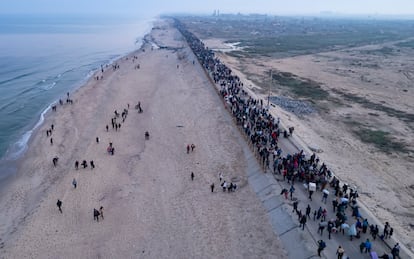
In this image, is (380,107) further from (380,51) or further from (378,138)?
(380,51)

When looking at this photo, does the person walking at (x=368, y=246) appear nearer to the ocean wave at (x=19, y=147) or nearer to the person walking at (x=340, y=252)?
the person walking at (x=340, y=252)

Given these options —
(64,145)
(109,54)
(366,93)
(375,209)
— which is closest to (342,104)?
(366,93)

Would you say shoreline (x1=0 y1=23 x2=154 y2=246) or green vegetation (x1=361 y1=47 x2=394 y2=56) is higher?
green vegetation (x1=361 y1=47 x2=394 y2=56)

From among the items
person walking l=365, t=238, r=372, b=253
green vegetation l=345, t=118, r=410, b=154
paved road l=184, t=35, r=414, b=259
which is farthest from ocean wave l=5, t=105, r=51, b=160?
green vegetation l=345, t=118, r=410, b=154

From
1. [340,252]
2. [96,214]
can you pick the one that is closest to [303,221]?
[340,252]

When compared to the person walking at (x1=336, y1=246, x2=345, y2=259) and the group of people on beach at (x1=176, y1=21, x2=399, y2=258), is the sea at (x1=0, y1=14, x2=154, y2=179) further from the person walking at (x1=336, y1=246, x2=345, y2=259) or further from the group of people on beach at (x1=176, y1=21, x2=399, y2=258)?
the person walking at (x1=336, y1=246, x2=345, y2=259)

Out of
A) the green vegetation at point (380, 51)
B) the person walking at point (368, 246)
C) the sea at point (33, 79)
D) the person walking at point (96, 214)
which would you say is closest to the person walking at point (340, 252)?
the person walking at point (368, 246)
